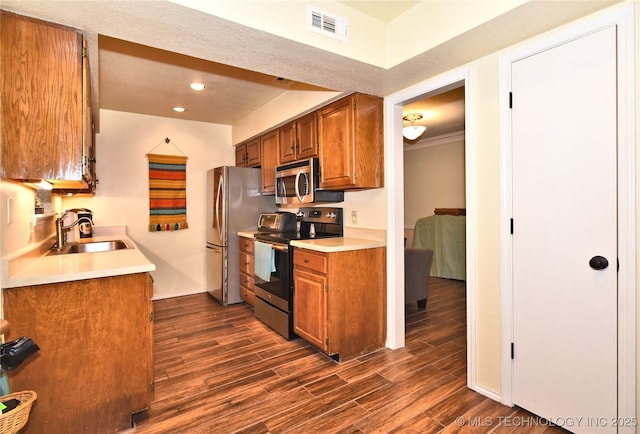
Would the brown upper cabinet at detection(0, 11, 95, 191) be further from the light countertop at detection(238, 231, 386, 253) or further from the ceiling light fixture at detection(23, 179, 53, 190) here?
the light countertop at detection(238, 231, 386, 253)

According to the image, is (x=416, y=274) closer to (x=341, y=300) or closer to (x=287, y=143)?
(x=341, y=300)

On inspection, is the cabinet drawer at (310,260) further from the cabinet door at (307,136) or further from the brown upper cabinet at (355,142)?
the cabinet door at (307,136)

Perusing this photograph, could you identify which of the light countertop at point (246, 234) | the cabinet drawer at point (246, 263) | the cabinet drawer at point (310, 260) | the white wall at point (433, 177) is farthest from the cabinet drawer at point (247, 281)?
the white wall at point (433, 177)

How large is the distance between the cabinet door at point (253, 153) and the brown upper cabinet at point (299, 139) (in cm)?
64

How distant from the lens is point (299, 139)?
346cm

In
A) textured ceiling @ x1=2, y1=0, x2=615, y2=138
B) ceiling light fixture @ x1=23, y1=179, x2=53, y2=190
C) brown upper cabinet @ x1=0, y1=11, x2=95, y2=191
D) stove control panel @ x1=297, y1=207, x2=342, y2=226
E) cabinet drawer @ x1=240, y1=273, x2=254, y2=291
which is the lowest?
cabinet drawer @ x1=240, y1=273, x2=254, y2=291

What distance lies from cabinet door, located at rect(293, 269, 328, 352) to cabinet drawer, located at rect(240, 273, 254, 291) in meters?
1.15

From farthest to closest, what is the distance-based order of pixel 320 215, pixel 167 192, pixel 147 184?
pixel 167 192 < pixel 147 184 < pixel 320 215

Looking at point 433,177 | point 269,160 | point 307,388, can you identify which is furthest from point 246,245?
point 433,177

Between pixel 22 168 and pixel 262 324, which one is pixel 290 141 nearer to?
pixel 262 324

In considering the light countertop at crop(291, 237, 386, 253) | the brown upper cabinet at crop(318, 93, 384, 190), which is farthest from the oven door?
the brown upper cabinet at crop(318, 93, 384, 190)

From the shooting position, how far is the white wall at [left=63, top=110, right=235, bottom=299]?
4.20 meters

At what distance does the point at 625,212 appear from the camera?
1.56 m

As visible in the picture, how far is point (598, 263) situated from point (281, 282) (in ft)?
7.68
